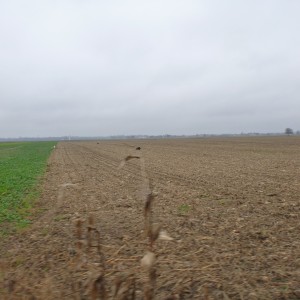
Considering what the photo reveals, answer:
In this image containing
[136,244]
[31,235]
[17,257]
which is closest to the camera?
[17,257]

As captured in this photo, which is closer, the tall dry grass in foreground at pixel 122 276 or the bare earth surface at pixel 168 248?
the tall dry grass in foreground at pixel 122 276

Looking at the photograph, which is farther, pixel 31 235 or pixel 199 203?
pixel 199 203

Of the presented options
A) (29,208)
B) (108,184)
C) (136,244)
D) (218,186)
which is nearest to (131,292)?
(136,244)

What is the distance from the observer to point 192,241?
6.55 m

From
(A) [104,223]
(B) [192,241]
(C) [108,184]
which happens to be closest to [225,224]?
(B) [192,241]

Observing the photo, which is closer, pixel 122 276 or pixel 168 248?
pixel 122 276

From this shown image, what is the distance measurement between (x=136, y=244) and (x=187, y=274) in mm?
1866

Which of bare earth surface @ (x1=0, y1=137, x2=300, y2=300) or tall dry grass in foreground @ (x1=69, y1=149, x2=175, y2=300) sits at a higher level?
tall dry grass in foreground @ (x1=69, y1=149, x2=175, y2=300)

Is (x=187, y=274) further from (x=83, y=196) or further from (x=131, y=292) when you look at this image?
(x=83, y=196)

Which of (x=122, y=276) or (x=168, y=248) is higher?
(x=122, y=276)

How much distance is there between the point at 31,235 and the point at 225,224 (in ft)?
14.3

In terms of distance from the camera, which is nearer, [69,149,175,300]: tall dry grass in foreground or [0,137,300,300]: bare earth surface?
[69,149,175,300]: tall dry grass in foreground

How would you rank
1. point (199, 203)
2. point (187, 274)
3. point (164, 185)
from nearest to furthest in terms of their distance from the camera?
point (187, 274), point (199, 203), point (164, 185)

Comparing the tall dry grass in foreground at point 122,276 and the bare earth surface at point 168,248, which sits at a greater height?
the tall dry grass in foreground at point 122,276
